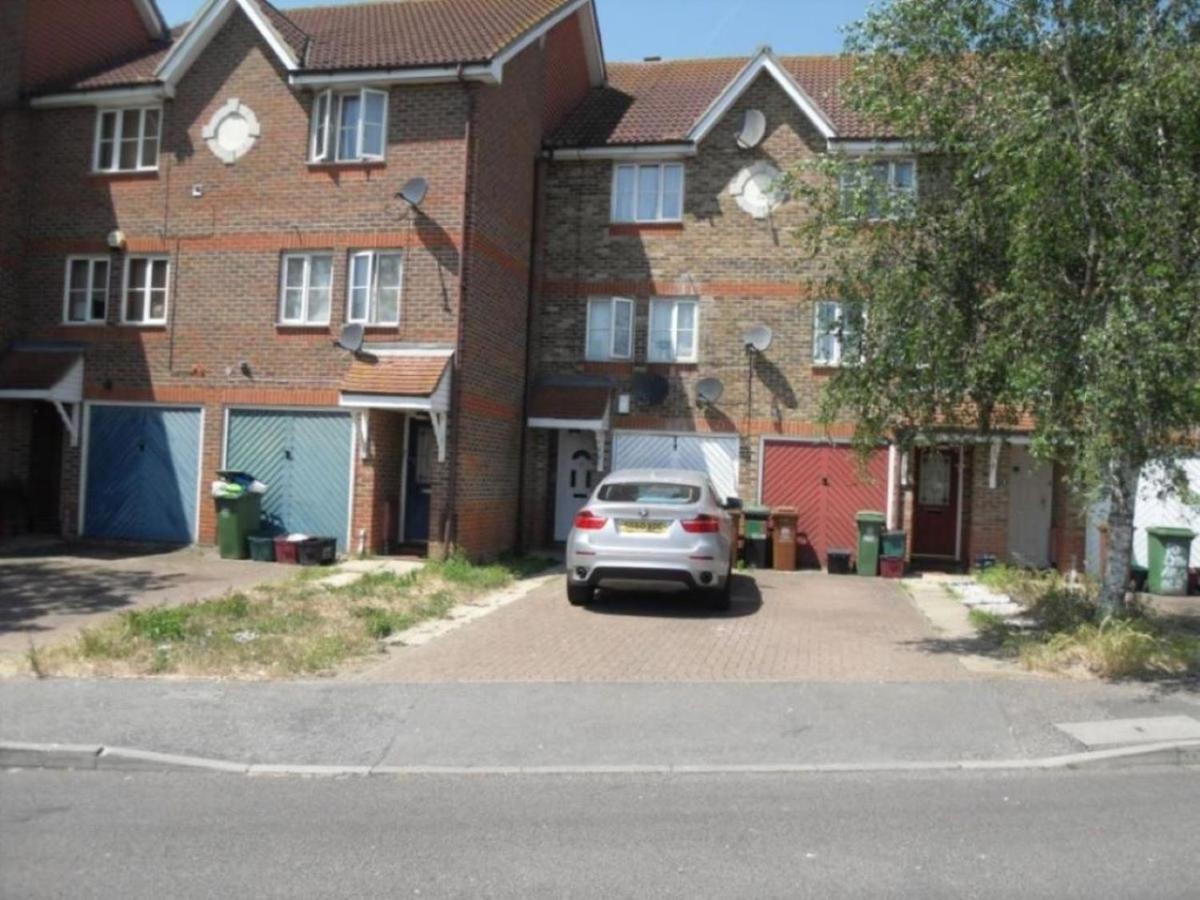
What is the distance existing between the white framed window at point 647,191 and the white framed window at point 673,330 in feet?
5.09

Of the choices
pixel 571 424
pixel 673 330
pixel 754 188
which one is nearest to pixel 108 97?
pixel 571 424

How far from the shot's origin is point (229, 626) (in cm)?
1020

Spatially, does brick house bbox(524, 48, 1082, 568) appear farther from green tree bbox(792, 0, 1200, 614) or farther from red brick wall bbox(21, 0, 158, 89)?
red brick wall bbox(21, 0, 158, 89)

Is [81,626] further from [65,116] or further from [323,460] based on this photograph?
[65,116]

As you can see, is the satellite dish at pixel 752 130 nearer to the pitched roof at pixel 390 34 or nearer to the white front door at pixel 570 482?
the pitched roof at pixel 390 34

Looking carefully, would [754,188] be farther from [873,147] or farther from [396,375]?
[396,375]

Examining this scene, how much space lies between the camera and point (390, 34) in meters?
17.6

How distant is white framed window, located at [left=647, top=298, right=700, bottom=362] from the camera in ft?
61.2

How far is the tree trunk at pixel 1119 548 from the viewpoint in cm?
953

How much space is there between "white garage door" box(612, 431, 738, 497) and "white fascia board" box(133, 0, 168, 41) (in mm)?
12382

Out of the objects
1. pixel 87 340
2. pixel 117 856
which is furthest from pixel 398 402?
pixel 117 856

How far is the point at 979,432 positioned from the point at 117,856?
8492mm

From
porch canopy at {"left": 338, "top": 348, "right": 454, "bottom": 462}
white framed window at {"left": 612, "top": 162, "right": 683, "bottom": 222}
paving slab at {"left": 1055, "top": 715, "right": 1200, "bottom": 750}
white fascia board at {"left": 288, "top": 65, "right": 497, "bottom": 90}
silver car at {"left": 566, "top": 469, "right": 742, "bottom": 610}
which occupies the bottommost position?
paving slab at {"left": 1055, "top": 715, "right": 1200, "bottom": 750}

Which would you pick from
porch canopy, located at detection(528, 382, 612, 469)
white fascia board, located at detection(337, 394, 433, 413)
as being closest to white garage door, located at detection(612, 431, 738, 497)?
porch canopy, located at detection(528, 382, 612, 469)
